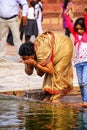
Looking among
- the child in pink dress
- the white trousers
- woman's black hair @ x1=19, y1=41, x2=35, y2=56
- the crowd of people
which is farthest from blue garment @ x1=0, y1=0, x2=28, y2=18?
woman's black hair @ x1=19, y1=41, x2=35, y2=56

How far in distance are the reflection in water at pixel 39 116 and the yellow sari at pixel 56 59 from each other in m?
0.54

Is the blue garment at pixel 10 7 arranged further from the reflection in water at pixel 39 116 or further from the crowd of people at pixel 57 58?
the reflection in water at pixel 39 116

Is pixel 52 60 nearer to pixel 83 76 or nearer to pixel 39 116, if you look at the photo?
pixel 83 76

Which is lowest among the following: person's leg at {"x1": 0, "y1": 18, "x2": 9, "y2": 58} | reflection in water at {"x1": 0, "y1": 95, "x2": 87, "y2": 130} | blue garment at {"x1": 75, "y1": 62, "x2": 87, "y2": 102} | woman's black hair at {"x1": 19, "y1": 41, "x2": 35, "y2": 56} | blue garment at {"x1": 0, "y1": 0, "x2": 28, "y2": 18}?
reflection in water at {"x1": 0, "y1": 95, "x2": 87, "y2": 130}

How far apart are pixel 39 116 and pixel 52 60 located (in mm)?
1306

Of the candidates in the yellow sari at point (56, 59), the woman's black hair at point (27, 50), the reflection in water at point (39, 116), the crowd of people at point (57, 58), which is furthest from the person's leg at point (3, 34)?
the woman's black hair at point (27, 50)

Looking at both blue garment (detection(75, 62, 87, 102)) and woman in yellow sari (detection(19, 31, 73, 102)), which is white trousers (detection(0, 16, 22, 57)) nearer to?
woman in yellow sari (detection(19, 31, 73, 102))

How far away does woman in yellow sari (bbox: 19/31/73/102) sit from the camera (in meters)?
10.4

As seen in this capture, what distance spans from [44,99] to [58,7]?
845 inches

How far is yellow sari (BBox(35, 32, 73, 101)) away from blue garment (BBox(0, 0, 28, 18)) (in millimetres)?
5156

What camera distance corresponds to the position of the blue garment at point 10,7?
52.4 feet

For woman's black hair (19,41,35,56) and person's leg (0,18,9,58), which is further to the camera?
person's leg (0,18,9,58)

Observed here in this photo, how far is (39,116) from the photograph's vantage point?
9.57 m

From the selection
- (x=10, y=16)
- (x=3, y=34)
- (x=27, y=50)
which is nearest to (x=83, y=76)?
(x=27, y=50)
